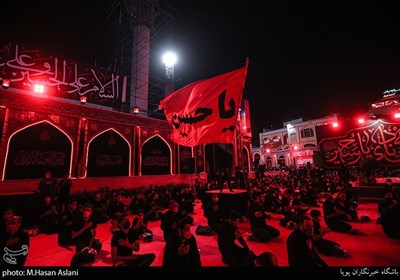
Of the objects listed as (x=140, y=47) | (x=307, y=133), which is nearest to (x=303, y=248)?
(x=140, y=47)

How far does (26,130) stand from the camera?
26.4 feet

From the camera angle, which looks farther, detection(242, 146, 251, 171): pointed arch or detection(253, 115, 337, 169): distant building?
detection(253, 115, 337, 169): distant building

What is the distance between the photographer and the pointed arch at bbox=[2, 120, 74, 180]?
7625 millimetres

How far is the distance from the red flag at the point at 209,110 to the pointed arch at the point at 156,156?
6.90m

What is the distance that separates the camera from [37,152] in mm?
8211

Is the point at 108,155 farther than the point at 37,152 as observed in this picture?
Yes

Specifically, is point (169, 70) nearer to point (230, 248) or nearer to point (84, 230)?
point (84, 230)

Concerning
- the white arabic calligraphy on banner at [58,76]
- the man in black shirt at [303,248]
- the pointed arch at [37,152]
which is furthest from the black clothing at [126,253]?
the white arabic calligraphy on banner at [58,76]

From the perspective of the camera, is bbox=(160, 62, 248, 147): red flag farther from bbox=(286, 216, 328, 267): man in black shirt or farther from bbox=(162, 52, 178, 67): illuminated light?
bbox=(162, 52, 178, 67): illuminated light

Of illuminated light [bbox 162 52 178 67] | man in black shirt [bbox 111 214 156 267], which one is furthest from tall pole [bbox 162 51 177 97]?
man in black shirt [bbox 111 214 156 267]

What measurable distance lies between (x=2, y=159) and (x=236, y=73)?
30.1ft

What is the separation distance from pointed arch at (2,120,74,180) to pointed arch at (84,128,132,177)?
0.89 meters

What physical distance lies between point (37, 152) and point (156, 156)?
591 cm

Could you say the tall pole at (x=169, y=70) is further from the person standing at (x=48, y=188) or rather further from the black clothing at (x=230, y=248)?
the black clothing at (x=230, y=248)
